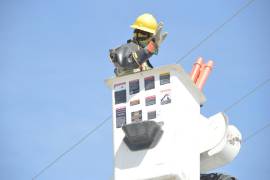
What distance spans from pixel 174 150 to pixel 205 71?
2341mm

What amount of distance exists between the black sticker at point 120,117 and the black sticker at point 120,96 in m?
0.16

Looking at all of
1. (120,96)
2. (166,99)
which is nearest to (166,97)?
(166,99)

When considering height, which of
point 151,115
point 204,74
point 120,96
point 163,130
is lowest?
point 163,130

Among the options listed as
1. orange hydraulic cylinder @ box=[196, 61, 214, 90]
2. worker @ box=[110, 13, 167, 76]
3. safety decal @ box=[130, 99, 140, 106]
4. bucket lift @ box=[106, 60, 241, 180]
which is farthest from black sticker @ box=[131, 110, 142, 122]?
orange hydraulic cylinder @ box=[196, 61, 214, 90]

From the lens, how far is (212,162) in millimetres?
15703

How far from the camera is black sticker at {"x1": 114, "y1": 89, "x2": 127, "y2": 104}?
15.4 metres

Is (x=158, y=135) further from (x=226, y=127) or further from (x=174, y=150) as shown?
(x=226, y=127)

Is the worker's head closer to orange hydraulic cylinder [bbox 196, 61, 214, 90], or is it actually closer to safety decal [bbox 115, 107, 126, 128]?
orange hydraulic cylinder [bbox 196, 61, 214, 90]

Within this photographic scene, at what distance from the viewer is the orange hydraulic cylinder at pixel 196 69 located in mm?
16391

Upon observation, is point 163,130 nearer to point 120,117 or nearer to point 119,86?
point 120,117

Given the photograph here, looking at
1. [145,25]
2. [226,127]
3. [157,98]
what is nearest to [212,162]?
[226,127]

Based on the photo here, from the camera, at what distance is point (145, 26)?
1642 cm

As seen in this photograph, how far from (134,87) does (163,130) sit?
1.01 meters

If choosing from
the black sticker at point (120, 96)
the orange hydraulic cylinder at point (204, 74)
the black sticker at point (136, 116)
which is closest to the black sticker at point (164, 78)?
the black sticker at point (136, 116)
